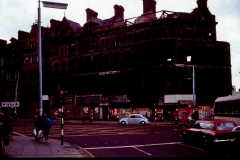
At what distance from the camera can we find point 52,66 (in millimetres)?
62031

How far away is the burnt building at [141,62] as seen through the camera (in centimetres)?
4678

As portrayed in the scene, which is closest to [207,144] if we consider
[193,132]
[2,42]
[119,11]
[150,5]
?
[193,132]

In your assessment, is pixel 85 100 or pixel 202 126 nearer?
pixel 202 126

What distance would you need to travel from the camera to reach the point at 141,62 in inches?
1933

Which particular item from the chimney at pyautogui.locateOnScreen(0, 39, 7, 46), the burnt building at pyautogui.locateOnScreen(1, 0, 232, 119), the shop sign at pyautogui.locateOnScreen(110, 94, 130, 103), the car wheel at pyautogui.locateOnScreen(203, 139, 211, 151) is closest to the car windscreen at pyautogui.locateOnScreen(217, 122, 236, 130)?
the car wheel at pyautogui.locateOnScreen(203, 139, 211, 151)

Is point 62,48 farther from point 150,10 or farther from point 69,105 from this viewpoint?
point 150,10

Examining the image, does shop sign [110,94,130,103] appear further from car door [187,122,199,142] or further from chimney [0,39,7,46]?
chimney [0,39,7,46]

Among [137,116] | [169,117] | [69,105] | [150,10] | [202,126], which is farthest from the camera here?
[69,105]

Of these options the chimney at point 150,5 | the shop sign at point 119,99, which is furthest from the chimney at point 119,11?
the shop sign at point 119,99

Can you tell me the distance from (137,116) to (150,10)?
22.8 metres

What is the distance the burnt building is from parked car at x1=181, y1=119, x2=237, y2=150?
25839 millimetres

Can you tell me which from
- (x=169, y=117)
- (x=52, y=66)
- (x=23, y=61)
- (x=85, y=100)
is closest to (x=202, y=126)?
(x=169, y=117)

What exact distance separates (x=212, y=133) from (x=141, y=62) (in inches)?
1383

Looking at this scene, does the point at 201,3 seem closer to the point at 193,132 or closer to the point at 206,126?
the point at 193,132
